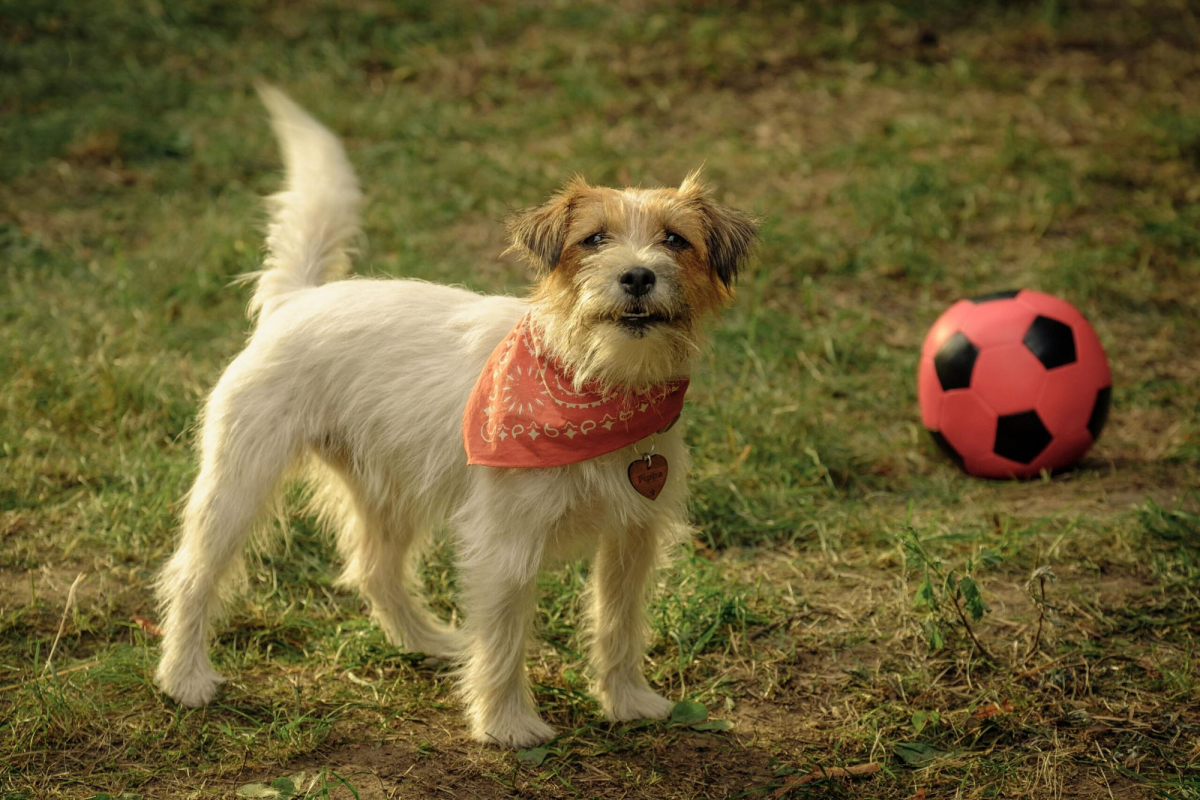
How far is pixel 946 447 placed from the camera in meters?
5.46

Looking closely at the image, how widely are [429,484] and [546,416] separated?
0.66m

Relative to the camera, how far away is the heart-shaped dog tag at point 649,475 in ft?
12.1

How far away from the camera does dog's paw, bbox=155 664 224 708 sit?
13.1ft

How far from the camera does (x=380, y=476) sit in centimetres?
412

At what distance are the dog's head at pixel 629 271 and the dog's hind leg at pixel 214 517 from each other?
1130 mm

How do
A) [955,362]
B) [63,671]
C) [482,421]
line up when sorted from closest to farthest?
[482,421] → [63,671] → [955,362]

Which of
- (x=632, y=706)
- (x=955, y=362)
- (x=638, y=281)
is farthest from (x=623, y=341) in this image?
(x=955, y=362)

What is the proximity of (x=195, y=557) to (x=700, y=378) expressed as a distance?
3009 millimetres

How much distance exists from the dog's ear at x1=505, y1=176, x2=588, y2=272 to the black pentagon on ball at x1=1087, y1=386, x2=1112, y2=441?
2941 millimetres

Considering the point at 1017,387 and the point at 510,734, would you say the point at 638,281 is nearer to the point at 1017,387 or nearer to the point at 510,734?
the point at 510,734

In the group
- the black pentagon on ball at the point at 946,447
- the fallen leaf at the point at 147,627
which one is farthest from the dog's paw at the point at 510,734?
the black pentagon on ball at the point at 946,447

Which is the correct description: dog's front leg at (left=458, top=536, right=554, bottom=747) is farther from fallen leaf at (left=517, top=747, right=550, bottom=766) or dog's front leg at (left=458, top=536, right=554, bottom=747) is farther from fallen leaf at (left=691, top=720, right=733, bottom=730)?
fallen leaf at (left=691, top=720, right=733, bottom=730)

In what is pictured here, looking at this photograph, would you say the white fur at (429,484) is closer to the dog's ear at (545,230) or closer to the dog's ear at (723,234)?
the dog's ear at (545,230)

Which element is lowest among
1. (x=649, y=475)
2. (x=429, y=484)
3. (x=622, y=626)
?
(x=622, y=626)
